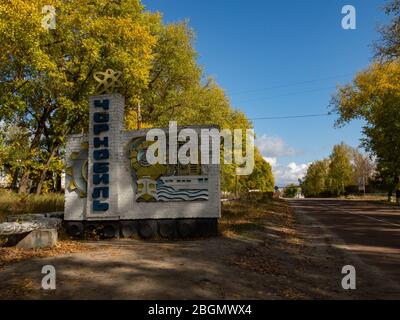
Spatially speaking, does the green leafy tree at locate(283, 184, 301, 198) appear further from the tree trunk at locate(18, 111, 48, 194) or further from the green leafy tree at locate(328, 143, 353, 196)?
the tree trunk at locate(18, 111, 48, 194)

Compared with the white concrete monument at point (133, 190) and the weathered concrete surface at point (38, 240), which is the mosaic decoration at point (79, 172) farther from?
the weathered concrete surface at point (38, 240)

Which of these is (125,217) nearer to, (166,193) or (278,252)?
(166,193)

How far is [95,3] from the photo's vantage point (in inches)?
1141

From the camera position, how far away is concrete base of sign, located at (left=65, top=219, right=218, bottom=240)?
51.2ft

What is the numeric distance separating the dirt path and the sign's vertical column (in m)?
2.97

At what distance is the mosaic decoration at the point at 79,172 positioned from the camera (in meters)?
16.4

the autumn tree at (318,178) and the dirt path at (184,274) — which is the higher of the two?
the autumn tree at (318,178)

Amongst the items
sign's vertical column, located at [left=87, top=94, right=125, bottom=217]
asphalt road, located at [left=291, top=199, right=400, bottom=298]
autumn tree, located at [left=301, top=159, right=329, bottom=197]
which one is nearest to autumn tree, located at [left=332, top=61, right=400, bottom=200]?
asphalt road, located at [left=291, top=199, right=400, bottom=298]

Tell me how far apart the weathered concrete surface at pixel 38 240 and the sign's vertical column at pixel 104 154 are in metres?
3.33

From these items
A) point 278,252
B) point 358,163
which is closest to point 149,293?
point 278,252

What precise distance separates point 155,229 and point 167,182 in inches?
69.7

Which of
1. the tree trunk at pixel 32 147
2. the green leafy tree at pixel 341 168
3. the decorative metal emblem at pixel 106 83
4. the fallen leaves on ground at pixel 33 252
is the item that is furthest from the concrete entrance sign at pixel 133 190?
the green leafy tree at pixel 341 168

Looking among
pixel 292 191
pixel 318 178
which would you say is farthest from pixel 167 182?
pixel 292 191
